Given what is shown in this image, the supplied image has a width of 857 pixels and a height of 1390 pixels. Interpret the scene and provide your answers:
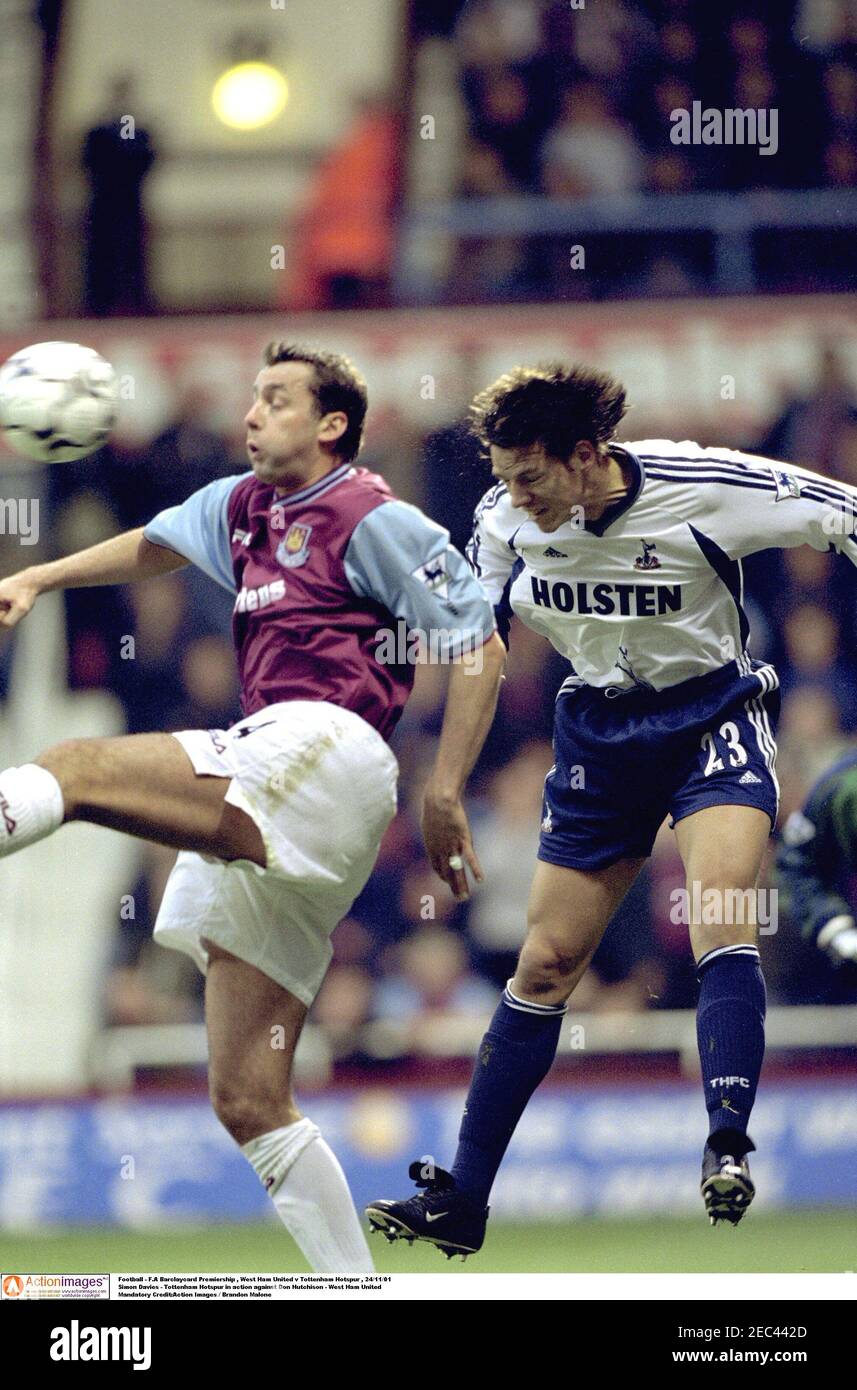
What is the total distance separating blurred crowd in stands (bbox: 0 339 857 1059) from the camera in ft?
22.2

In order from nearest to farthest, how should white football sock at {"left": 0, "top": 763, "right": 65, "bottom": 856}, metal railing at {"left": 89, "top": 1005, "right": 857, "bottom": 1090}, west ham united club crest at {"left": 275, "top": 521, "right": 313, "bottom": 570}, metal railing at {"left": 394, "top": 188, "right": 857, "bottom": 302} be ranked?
white football sock at {"left": 0, "top": 763, "right": 65, "bottom": 856} < west ham united club crest at {"left": 275, "top": 521, "right": 313, "bottom": 570} < metal railing at {"left": 89, "top": 1005, "right": 857, "bottom": 1090} < metal railing at {"left": 394, "top": 188, "right": 857, "bottom": 302}

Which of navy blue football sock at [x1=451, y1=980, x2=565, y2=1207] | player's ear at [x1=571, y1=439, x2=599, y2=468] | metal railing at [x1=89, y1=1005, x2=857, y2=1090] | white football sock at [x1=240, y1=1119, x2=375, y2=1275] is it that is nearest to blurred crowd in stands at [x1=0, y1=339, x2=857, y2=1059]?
metal railing at [x1=89, y1=1005, x2=857, y2=1090]

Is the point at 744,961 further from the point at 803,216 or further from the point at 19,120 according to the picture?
the point at 19,120

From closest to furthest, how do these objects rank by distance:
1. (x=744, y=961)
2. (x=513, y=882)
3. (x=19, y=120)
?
(x=744, y=961), (x=513, y=882), (x=19, y=120)

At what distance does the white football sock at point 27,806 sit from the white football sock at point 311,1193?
832 mm

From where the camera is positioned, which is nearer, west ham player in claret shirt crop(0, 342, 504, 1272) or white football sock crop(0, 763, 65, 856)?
white football sock crop(0, 763, 65, 856)

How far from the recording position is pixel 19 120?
761 cm

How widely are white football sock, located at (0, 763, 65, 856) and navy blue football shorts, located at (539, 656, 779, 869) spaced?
116 centimetres

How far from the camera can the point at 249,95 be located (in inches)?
303

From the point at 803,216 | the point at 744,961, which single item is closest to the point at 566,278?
the point at 803,216

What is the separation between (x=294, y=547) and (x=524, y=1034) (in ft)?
3.67

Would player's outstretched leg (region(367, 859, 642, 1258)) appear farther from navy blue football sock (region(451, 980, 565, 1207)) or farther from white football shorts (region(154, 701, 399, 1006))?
white football shorts (region(154, 701, 399, 1006))
